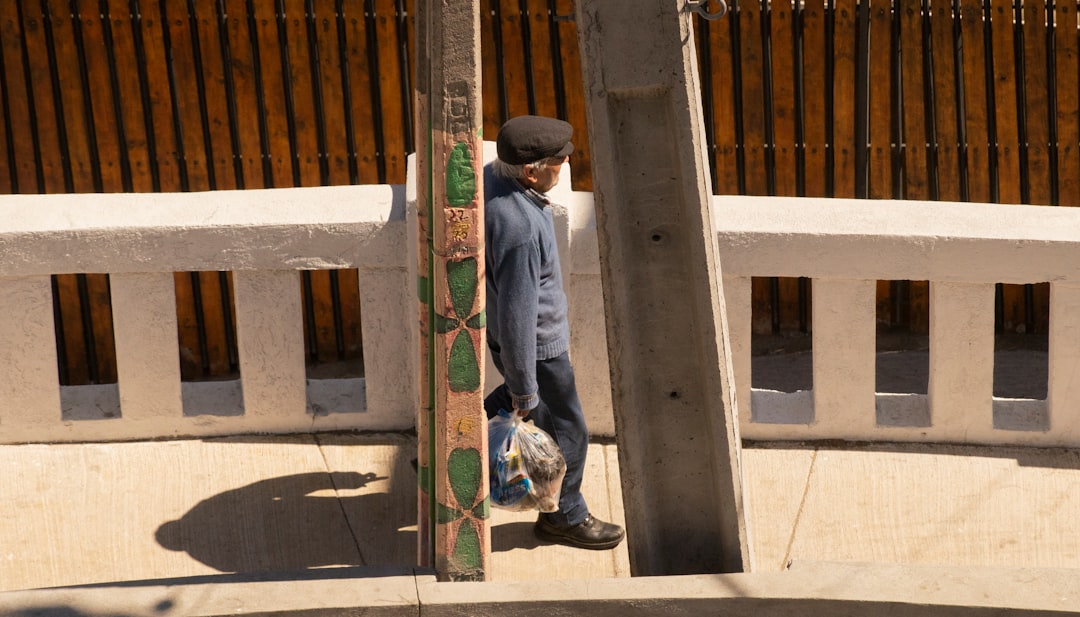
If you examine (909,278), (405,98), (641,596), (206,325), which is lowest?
(641,596)

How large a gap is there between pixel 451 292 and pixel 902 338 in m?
4.96

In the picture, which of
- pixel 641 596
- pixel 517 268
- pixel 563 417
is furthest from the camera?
pixel 563 417

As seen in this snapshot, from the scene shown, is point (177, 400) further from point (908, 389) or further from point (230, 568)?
point (908, 389)

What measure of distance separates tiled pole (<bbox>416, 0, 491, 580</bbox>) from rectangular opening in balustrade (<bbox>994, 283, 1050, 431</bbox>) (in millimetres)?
3827

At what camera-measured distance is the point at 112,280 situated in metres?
5.58

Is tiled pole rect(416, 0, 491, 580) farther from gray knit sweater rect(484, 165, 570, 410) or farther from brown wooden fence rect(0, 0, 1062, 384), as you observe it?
brown wooden fence rect(0, 0, 1062, 384)

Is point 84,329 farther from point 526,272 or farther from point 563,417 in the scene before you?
point 526,272

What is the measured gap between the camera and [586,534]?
5.21 metres

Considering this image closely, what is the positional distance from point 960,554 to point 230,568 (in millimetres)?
2518

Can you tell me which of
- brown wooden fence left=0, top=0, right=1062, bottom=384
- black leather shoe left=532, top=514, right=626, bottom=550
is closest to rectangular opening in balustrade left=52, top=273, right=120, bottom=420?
brown wooden fence left=0, top=0, right=1062, bottom=384

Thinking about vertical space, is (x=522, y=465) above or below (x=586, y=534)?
above

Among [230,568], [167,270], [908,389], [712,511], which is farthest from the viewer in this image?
[908,389]

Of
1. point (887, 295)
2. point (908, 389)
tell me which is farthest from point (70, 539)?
point (887, 295)

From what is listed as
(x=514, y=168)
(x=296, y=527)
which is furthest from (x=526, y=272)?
(x=296, y=527)
